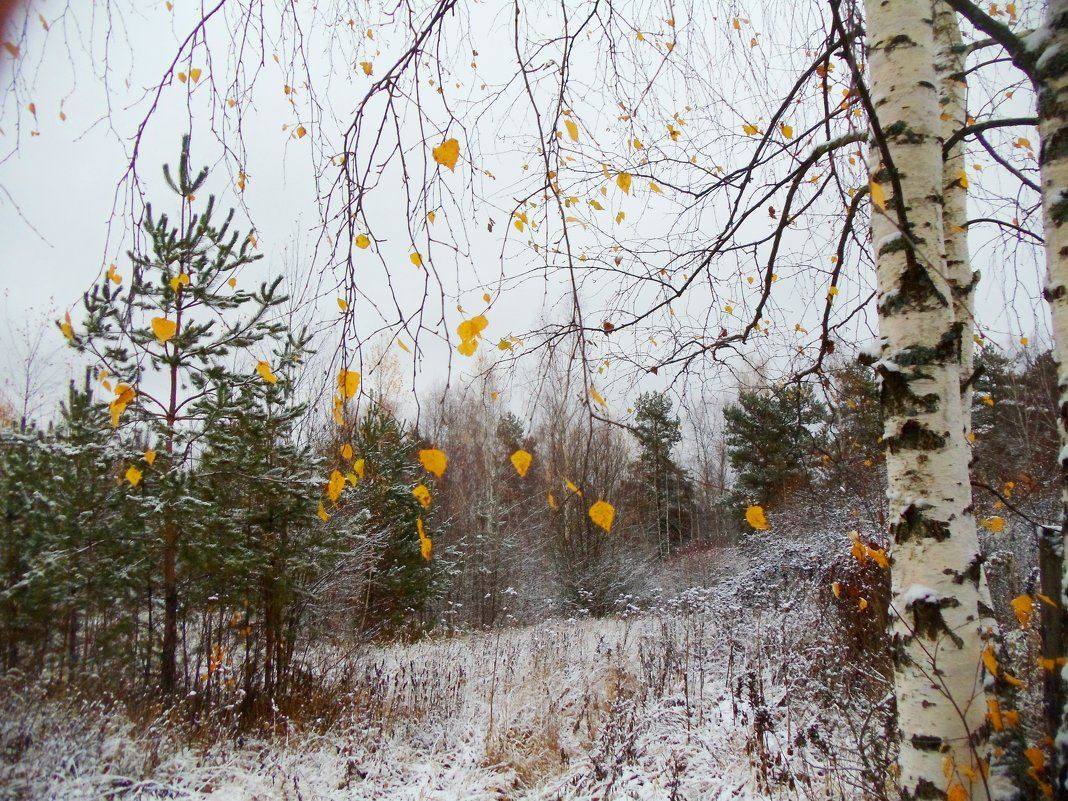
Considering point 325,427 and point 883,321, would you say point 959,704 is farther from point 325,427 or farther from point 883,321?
point 325,427

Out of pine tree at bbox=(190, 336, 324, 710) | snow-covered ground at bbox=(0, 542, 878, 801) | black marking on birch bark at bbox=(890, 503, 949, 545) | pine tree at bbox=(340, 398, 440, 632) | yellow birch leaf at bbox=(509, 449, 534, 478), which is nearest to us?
black marking on birch bark at bbox=(890, 503, 949, 545)

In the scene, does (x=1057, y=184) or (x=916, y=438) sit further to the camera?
(x=916, y=438)

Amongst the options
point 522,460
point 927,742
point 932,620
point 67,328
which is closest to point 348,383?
point 522,460

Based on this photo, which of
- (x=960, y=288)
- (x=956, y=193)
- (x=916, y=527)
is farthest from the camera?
(x=956, y=193)

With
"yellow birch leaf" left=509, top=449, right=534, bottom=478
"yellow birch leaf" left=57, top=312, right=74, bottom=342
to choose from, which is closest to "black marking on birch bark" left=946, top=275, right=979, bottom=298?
"yellow birch leaf" left=509, top=449, right=534, bottom=478

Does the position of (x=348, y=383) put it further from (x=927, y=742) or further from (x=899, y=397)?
(x=927, y=742)

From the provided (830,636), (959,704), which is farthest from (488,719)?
(959,704)

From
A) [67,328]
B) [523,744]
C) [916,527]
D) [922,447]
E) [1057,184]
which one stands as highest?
[1057,184]

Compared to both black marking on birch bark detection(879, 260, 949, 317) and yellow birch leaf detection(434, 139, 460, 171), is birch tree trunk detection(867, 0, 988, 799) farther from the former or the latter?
yellow birch leaf detection(434, 139, 460, 171)

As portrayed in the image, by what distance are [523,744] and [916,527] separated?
375cm

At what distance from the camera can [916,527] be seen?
1.43m

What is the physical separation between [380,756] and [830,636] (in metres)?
3.72

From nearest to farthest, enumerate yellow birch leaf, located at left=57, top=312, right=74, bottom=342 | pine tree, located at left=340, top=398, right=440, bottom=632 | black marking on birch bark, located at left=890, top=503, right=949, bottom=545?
1. yellow birch leaf, located at left=57, top=312, right=74, bottom=342
2. black marking on birch bark, located at left=890, top=503, right=949, bottom=545
3. pine tree, located at left=340, top=398, right=440, bottom=632

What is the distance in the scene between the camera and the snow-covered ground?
323 cm
